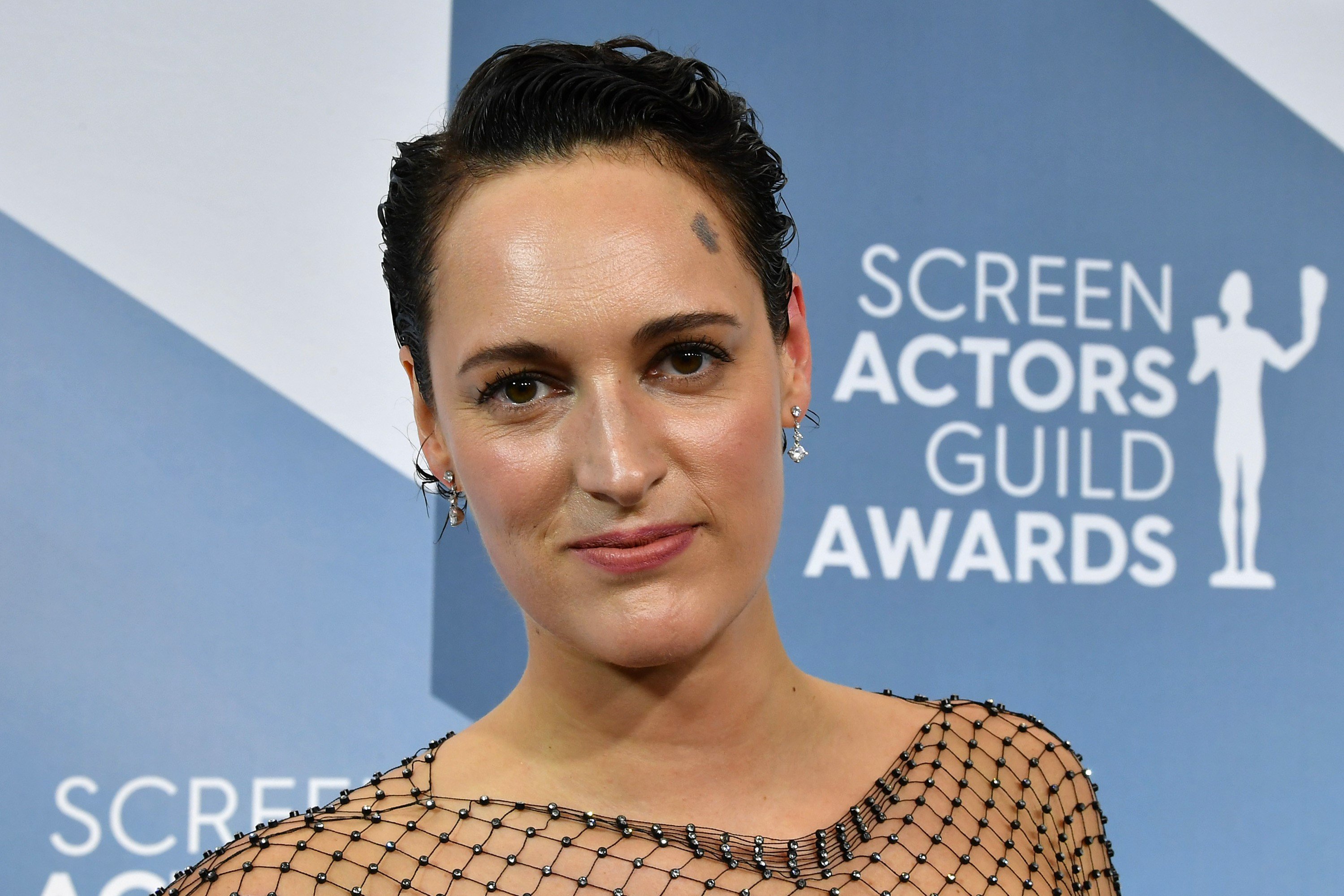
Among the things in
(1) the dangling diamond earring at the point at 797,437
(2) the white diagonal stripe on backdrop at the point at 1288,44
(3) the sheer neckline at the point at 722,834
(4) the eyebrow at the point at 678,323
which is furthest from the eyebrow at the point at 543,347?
(2) the white diagonal stripe on backdrop at the point at 1288,44

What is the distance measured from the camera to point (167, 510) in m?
2.06

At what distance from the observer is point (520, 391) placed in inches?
39.3

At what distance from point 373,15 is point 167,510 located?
3.24ft

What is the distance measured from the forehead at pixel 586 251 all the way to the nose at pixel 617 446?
0.06 meters

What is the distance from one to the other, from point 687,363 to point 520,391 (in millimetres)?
143

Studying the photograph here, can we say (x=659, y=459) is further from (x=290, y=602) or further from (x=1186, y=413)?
(x=1186, y=413)

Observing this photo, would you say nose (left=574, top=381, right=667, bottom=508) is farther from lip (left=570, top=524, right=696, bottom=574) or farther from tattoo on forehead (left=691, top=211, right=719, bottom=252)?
tattoo on forehead (left=691, top=211, right=719, bottom=252)

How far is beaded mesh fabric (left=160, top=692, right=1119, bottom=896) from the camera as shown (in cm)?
101

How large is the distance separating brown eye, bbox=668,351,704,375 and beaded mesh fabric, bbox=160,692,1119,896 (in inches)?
15.6

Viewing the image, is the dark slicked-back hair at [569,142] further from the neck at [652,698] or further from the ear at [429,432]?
the neck at [652,698]

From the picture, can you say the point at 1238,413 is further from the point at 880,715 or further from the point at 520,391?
the point at 520,391

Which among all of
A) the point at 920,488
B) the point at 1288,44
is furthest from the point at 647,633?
the point at 1288,44

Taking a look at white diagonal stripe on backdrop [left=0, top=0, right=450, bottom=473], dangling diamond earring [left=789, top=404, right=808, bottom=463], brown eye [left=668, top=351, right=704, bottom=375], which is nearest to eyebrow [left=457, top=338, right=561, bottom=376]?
brown eye [left=668, top=351, right=704, bottom=375]

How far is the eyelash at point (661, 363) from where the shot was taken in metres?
0.99
